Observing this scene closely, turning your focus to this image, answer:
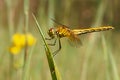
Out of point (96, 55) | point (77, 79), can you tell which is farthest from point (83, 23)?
point (77, 79)

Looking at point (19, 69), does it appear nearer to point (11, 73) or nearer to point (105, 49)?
point (11, 73)

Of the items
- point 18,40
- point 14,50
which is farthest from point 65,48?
point 18,40

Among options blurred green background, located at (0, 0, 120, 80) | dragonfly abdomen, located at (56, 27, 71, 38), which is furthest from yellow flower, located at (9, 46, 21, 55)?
dragonfly abdomen, located at (56, 27, 71, 38)

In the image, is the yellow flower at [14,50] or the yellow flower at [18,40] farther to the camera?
the yellow flower at [18,40]

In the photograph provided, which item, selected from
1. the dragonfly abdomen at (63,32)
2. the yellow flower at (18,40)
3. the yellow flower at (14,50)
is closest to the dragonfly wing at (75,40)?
the dragonfly abdomen at (63,32)

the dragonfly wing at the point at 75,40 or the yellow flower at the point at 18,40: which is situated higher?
the dragonfly wing at the point at 75,40

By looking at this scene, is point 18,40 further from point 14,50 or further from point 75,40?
point 75,40

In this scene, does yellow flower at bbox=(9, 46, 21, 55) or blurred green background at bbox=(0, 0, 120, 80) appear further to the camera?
yellow flower at bbox=(9, 46, 21, 55)

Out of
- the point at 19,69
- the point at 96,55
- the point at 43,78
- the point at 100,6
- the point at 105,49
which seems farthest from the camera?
the point at 96,55

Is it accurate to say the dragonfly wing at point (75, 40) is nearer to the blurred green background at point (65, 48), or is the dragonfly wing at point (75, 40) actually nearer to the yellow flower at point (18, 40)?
the blurred green background at point (65, 48)

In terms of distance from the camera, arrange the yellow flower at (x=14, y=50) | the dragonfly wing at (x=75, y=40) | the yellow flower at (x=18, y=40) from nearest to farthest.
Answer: the dragonfly wing at (x=75, y=40), the yellow flower at (x=14, y=50), the yellow flower at (x=18, y=40)

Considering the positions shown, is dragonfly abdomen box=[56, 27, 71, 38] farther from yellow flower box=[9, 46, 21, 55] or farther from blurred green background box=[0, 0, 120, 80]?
yellow flower box=[9, 46, 21, 55]
